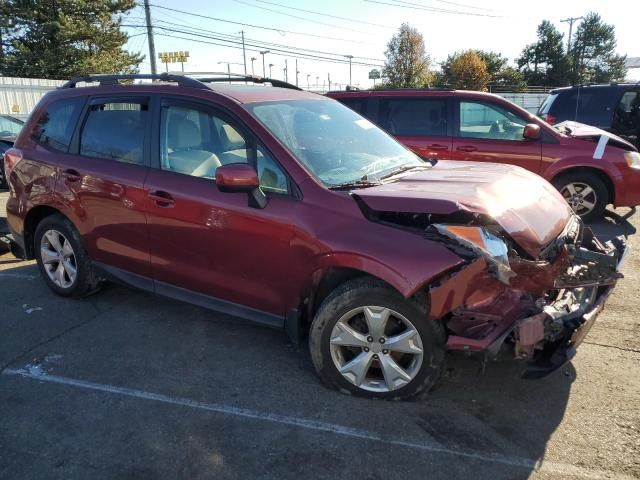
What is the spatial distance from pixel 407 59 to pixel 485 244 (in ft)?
205

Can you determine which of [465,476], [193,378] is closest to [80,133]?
[193,378]

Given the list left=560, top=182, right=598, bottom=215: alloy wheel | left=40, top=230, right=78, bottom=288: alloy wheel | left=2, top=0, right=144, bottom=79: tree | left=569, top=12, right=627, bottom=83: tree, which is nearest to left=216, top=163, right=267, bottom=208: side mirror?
left=40, top=230, right=78, bottom=288: alloy wheel

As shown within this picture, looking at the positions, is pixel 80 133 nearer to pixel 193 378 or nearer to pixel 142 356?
pixel 142 356

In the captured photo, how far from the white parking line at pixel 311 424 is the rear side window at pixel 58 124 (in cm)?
200

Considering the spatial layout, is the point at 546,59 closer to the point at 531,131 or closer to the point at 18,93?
the point at 18,93

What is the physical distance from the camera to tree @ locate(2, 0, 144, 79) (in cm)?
3216

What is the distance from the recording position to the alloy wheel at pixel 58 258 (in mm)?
4645

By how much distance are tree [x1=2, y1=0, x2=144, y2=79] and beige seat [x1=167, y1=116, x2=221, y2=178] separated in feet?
107

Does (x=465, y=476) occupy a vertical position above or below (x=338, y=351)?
below

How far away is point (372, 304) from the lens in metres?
3.00

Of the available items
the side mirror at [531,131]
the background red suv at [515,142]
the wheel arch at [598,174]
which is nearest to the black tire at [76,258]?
the background red suv at [515,142]

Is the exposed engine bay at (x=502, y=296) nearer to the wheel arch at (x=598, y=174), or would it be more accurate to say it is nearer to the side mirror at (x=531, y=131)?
the side mirror at (x=531, y=131)

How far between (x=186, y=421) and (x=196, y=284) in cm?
108

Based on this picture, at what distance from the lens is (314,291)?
334cm
